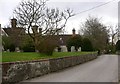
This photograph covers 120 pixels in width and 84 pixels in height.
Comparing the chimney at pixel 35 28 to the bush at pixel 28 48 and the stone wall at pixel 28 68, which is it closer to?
the bush at pixel 28 48

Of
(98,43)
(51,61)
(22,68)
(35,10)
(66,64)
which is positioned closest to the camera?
(22,68)

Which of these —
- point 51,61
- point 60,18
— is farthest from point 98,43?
point 51,61

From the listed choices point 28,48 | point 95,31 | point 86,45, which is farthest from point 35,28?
point 95,31

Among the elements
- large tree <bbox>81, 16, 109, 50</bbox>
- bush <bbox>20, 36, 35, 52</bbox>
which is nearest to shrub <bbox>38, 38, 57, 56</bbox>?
bush <bbox>20, 36, 35, 52</bbox>

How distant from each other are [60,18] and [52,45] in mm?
22241

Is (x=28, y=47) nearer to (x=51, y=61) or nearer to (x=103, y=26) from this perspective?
(x=51, y=61)

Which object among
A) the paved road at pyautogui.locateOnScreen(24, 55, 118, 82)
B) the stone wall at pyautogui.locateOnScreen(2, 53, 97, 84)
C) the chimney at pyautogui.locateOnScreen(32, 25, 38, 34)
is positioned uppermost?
the chimney at pyautogui.locateOnScreen(32, 25, 38, 34)

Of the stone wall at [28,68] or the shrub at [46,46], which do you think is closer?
the stone wall at [28,68]

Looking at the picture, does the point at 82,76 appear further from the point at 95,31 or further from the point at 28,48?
the point at 95,31

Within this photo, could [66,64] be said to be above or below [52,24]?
below

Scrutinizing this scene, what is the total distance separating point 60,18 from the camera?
53062 millimetres

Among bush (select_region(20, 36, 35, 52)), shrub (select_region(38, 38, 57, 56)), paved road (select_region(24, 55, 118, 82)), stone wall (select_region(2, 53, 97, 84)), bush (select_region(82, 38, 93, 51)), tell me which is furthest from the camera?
bush (select_region(82, 38, 93, 51))

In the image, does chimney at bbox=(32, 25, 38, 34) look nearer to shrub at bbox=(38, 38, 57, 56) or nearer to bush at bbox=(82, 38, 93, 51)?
bush at bbox=(82, 38, 93, 51)

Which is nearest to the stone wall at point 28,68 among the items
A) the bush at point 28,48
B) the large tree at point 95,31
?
the bush at point 28,48
